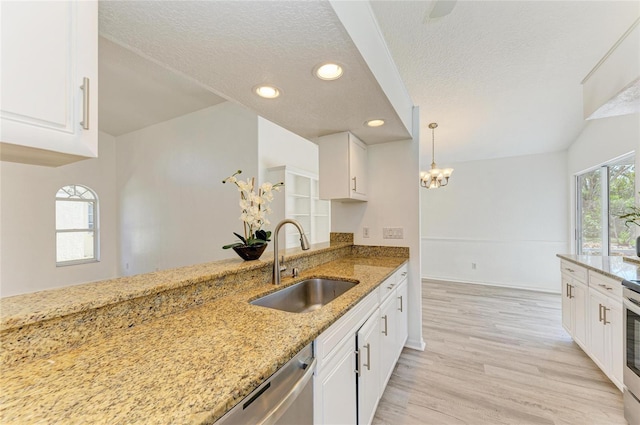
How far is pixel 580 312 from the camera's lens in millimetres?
2344

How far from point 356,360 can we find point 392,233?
5.17 feet

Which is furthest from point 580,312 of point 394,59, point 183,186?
point 183,186

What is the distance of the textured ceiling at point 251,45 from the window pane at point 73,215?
18.9ft

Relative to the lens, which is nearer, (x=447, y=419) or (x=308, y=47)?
(x=308, y=47)

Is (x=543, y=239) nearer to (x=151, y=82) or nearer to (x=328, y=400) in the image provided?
(x=328, y=400)

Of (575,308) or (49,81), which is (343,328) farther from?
(575,308)

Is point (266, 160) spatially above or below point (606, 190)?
above

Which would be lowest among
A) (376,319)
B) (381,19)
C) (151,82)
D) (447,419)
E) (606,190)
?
(447,419)

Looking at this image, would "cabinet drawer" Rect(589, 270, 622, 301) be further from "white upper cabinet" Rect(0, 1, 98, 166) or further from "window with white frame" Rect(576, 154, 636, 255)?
"white upper cabinet" Rect(0, 1, 98, 166)

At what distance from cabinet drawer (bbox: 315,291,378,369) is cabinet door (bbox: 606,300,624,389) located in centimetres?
178

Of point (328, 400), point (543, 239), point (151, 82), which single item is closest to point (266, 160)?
point (151, 82)

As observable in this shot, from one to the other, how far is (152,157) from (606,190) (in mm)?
7532

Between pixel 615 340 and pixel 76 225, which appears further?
pixel 76 225

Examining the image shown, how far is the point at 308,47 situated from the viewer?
119 centimetres
